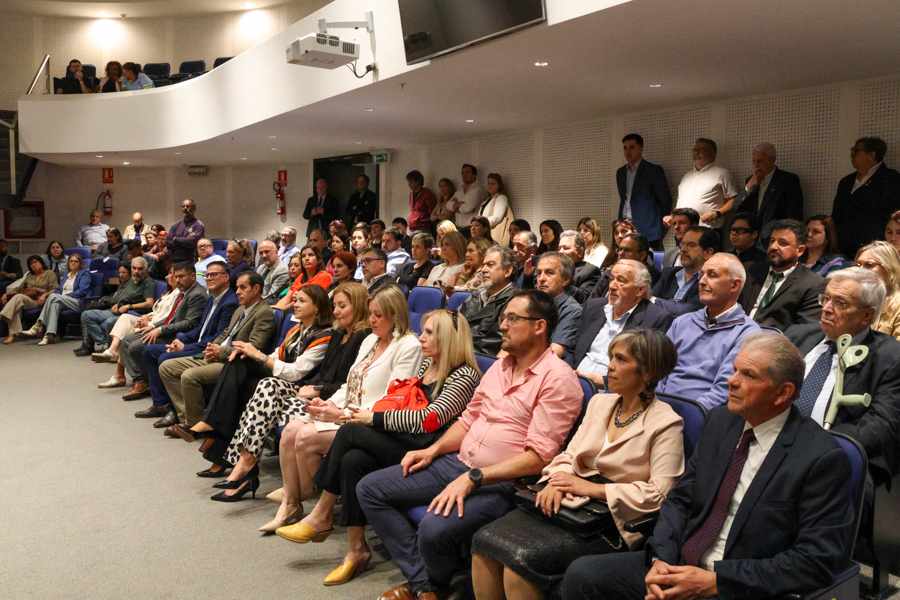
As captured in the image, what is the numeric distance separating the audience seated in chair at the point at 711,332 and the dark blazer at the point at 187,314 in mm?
3753

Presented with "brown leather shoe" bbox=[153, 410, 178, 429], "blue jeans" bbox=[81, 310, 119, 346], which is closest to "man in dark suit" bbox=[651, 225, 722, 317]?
"brown leather shoe" bbox=[153, 410, 178, 429]

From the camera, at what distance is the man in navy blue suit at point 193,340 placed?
5.10 m

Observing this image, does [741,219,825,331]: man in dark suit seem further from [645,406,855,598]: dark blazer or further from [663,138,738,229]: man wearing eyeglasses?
[663,138,738,229]: man wearing eyeglasses

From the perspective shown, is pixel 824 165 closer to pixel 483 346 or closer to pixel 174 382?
pixel 483 346

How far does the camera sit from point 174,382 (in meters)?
4.84

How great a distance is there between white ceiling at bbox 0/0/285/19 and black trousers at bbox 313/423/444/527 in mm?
12953

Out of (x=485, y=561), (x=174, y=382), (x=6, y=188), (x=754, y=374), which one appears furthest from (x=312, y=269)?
(x=6, y=188)

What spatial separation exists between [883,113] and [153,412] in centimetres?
571

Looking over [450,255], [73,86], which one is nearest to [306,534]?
[450,255]

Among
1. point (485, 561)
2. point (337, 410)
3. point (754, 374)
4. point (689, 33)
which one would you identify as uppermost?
point (689, 33)

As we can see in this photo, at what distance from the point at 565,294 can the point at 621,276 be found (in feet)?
1.94

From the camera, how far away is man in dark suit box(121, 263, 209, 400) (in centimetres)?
544

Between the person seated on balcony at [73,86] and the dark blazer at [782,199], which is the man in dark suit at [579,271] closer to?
the dark blazer at [782,199]

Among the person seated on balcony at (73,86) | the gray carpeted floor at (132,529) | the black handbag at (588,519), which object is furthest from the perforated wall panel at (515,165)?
the person seated on balcony at (73,86)
